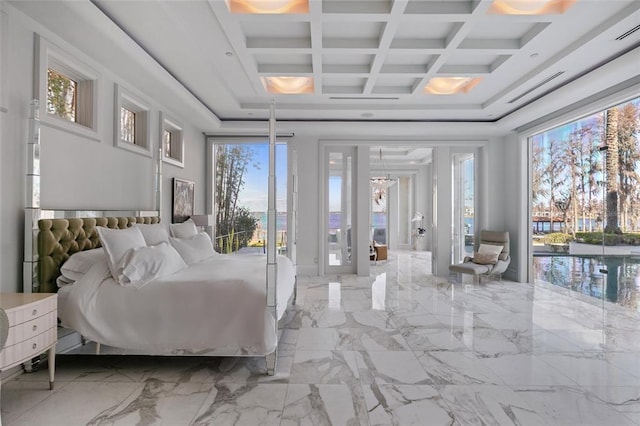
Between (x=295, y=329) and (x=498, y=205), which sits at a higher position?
(x=498, y=205)

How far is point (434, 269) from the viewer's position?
662 cm

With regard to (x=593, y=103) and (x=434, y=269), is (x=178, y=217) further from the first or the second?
(x=593, y=103)

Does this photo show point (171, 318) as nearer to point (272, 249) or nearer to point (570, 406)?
point (272, 249)

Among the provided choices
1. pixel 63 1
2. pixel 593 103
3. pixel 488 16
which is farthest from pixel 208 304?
pixel 593 103

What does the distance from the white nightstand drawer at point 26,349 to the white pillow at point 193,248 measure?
4.80ft

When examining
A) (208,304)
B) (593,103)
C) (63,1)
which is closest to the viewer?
(63,1)

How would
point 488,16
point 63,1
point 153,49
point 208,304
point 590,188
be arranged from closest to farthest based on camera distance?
point 63,1 → point 208,304 → point 488,16 → point 153,49 → point 590,188

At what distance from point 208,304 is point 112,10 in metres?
2.48

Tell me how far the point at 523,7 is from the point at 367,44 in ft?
4.66

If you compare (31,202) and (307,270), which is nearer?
(31,202)

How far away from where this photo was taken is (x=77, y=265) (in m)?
2.74

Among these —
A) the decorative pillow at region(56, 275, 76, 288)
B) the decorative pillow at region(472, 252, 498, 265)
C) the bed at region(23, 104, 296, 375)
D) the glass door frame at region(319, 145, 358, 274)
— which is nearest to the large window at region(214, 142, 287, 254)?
the glass door frame at region(319, 145, 358, 274)

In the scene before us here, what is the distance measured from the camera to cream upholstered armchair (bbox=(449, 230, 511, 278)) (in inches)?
225

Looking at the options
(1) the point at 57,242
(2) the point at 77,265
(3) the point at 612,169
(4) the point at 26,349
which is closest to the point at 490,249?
(3) the point at 612,169
